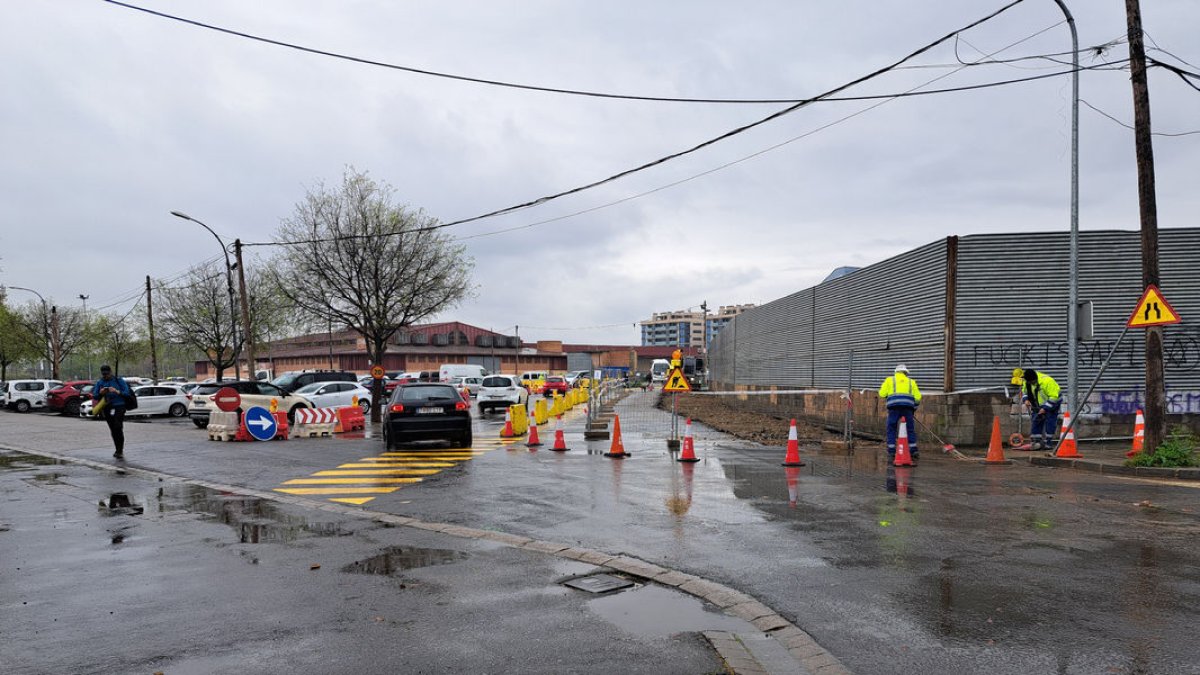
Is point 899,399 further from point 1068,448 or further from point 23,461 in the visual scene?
point 23,461

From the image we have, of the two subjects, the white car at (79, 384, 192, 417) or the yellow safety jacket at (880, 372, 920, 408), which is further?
the white car at (79, 384, 192, 417)

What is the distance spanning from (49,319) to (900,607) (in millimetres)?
77064

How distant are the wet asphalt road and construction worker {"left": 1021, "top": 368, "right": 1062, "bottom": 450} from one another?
2.31 metres

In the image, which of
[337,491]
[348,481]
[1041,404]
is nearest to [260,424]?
[348,481]

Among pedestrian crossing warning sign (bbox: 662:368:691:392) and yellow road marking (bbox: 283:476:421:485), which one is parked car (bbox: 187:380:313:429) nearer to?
yellow road marking (bbox: 283:476:421:485)

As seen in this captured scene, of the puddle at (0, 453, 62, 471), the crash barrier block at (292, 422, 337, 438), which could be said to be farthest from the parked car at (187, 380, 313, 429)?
the puddle at (0, 453, 62, 471)

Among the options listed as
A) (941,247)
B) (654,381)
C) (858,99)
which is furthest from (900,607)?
(654,381)

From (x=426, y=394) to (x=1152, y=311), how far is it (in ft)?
44.8

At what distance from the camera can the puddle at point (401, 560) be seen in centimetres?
646

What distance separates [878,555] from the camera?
6766 millimetres

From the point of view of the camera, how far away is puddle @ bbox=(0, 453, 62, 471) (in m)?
14.7

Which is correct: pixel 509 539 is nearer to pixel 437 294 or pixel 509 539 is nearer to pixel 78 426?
pixel 78 426

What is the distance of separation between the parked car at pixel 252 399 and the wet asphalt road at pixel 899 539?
9.29 metres

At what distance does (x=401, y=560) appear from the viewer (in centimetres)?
675
